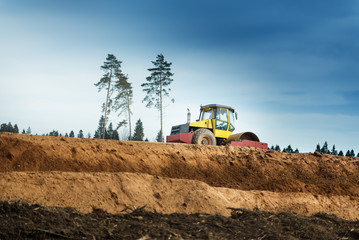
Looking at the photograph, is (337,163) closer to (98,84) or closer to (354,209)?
(354,209)

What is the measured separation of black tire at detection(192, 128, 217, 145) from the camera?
16969 mm

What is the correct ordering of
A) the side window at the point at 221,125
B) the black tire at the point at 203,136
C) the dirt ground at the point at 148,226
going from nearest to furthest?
the dirt ground at the point at 148,226 < the black tire at the point at 203,136 < the side window at the point at 221,125

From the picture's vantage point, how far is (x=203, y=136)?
56.6 ft

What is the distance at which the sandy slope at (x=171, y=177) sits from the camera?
8859 mm

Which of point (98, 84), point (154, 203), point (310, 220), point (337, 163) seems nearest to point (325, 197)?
point (337, 163)

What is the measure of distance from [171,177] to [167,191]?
7.59 feet

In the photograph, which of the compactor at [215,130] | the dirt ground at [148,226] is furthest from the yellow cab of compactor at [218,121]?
the dirt ground at [148,226]

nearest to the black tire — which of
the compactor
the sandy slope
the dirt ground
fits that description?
the compactor

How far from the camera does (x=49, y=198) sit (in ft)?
27.5

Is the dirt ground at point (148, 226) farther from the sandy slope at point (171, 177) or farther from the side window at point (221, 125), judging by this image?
the side window at point (221, 125)

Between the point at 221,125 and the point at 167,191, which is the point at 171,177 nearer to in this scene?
the point at 167,191

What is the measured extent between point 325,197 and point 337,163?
9.00 feet

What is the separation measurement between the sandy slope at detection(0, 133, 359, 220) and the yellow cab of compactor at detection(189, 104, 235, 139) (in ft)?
13.9

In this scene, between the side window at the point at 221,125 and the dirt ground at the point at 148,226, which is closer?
the dirt ground at the point at 148,226
